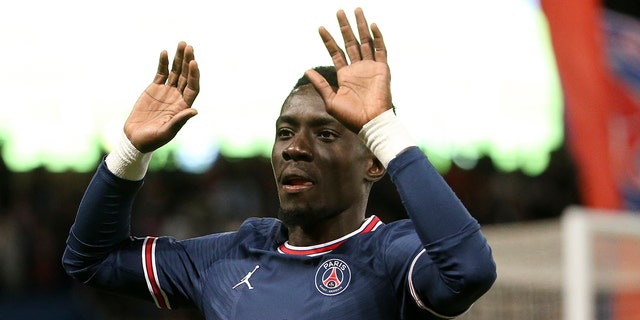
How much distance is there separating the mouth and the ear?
0.67ft

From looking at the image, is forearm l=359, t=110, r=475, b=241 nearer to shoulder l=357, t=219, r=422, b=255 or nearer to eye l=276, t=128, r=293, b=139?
shoulder l=357, t=219, r=422, b=255

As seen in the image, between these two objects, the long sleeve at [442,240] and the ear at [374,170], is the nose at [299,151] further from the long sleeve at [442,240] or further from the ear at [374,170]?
the long sleeve at [442,240]

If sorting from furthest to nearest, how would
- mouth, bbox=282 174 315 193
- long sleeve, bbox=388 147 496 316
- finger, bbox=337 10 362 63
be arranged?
mouth, bbox=282 174 315 193
finger, bbox=337 10 362 63
long sleeve, bbox=388 147 496 316

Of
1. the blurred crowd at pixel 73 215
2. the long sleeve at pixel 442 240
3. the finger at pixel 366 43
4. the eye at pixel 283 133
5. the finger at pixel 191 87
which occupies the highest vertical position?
the finger at pixel 366 43

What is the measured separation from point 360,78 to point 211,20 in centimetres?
→ 602

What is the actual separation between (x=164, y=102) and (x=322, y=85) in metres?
0.54

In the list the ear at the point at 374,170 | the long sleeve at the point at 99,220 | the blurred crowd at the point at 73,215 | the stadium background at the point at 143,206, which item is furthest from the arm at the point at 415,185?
the blurred crowd at the point at 73,215

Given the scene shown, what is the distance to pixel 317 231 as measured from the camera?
289 centimetres

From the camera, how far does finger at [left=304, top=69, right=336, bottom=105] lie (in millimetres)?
2621

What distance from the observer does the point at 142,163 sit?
2.95 m

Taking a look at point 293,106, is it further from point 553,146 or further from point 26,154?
point 553,146

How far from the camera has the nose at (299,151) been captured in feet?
9.15

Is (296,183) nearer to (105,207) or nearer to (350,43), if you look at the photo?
(350,43)

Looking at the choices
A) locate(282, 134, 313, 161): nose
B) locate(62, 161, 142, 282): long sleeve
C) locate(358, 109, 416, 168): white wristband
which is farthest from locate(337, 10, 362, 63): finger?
→ locate(62, 161, 142, 282): long sleeve
